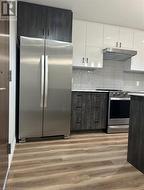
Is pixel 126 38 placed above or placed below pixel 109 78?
above

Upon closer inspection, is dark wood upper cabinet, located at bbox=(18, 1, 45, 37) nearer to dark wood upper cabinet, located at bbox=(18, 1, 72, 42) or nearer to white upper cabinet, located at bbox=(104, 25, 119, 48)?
dark wood upper cabinet, located at bbox=(18, 1, 72, 42)

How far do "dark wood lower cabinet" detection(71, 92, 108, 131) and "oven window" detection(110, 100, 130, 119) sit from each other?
153 mm

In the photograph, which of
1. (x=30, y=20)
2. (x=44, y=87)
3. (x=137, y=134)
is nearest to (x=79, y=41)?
(x=30, y=20)

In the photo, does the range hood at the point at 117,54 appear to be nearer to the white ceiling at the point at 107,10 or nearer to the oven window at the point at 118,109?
the white ceiling at the point at 107,10

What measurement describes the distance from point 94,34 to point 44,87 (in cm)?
183

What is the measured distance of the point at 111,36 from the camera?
4414 millimetres

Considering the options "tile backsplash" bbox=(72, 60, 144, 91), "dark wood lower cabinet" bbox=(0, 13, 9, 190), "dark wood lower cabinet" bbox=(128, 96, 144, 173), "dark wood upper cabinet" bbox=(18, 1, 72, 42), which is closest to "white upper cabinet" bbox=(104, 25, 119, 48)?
"tile backsplash" bbox=(72, 60, 144, 91)

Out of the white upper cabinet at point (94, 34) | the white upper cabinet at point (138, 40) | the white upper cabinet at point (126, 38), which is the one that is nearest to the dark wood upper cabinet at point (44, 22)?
the white upper cabinet at point (94, 34)

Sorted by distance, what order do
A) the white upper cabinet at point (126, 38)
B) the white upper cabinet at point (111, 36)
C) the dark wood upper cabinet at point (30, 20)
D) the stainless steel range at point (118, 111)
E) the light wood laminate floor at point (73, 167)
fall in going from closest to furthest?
the light wood laminate floor at point (73, 167) → the dark wood upper cabinet at point (30, 20) → the stainless steel range at point (118, 111) → the white upper cabinet at point (111, 36) → the white upper cabinet at point (126, 38)

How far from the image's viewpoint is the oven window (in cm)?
408

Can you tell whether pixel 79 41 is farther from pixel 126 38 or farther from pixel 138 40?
pixel 138 40

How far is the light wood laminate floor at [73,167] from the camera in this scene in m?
1.95

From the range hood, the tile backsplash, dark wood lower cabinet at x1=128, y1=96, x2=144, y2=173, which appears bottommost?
dark wood lower cabinet at x1=128, y1=96, x2=144, y2=173

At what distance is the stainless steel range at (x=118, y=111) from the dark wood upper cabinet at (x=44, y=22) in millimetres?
1538
